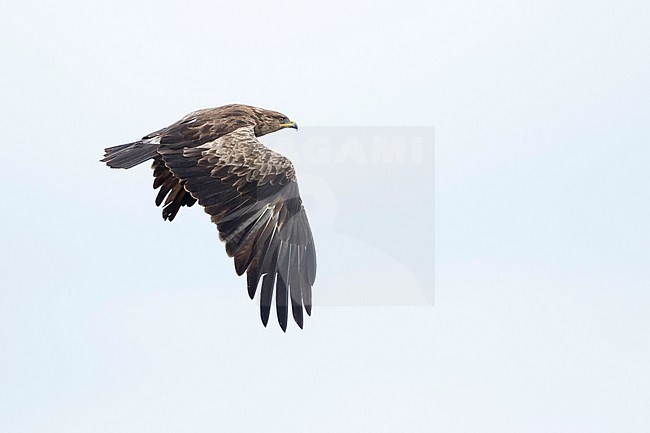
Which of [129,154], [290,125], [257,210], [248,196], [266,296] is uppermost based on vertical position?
[290,125]

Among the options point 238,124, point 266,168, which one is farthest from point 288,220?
point 238,124

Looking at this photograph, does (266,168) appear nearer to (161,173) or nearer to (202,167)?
(202,167)

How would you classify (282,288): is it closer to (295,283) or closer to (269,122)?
(295,283)

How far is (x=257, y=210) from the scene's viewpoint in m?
13.7

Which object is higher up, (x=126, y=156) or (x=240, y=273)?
(x=126, y=156)

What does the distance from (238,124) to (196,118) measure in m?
0.56

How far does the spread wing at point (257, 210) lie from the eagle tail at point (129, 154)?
0.76ft

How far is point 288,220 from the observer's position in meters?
13.8

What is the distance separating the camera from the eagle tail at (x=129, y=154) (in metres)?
14.3

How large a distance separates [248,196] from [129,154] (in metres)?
1.78

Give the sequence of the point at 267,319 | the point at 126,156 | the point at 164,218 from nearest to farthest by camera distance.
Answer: the point at 267,319 < the point at 126,156 < the point at 164,218

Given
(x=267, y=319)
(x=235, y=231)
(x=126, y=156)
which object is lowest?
(x=267, y=319)

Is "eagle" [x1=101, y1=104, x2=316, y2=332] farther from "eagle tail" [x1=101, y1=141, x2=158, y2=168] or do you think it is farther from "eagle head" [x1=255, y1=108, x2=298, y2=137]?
"eagle head" [x1=255, y1=108, x2=298, y2=137]

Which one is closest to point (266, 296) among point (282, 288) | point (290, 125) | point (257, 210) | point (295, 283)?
point (282, 288)
